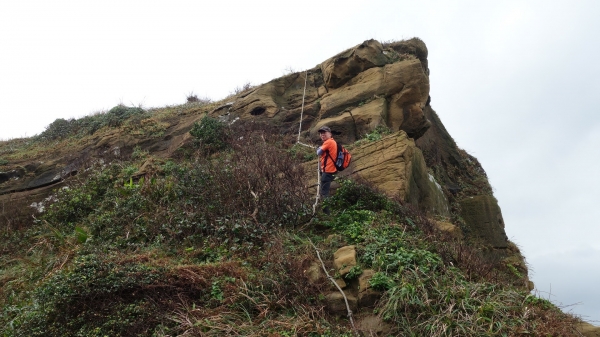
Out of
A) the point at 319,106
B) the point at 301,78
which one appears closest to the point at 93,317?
the point at 319,106

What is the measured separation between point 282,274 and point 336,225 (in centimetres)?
232

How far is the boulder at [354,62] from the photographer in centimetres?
1578

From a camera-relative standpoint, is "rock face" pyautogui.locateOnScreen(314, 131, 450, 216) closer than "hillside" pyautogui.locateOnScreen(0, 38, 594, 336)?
No

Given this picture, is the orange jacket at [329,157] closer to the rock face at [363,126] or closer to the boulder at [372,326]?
the rock face at [363,126]

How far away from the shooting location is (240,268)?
787cm

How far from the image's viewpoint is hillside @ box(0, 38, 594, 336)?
6707 millimetres

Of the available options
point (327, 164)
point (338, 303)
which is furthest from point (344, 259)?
point (327, 164)

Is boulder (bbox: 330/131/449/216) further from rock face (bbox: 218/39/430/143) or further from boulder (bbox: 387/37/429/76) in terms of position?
boulder (bbox: 387/37/429/76)

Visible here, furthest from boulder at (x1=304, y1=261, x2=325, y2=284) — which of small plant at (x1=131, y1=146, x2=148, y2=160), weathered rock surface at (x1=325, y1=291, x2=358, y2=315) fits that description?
small plant at (x1=131, y1=146, x2=148, y2=160)

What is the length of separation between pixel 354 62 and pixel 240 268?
973 centimetres

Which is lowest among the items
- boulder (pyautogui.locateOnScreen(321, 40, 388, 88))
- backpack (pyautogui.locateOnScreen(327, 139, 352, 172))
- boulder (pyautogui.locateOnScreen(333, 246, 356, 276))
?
boulder (pyautogui.locateOnScreen(333, 246, 356, 276))

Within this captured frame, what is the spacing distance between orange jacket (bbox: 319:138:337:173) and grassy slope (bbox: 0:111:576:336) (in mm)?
623

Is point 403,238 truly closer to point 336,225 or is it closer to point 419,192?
point 336,225

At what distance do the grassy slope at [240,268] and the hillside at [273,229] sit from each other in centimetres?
3
